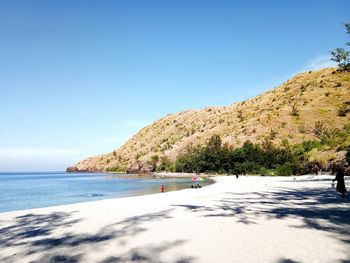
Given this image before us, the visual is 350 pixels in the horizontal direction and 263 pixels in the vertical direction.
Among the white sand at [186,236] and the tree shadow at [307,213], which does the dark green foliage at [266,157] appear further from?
the white sand at [186,236]

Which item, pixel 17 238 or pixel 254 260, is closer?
pixel 254 260

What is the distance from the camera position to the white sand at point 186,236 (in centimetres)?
866

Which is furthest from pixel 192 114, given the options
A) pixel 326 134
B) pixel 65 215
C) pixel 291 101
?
pixel 65 215

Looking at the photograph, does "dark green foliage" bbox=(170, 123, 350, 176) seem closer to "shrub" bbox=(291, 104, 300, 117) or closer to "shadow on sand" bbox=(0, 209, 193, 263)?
"shrub" bbox=(291, 104, 300, 117)

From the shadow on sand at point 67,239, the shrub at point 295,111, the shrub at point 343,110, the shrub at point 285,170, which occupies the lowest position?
the shadow on sand at point 67,239

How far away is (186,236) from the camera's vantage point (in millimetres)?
10859

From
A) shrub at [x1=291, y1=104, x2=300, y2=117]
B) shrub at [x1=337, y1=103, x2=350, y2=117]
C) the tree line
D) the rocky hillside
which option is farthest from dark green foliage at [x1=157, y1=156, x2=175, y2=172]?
shrub at [x1=337, y1=103, x2=350, y2=117]

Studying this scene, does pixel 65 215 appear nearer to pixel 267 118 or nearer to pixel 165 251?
pixel 165 251

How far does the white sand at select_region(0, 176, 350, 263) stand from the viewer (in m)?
8.66

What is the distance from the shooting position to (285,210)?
1603 cm

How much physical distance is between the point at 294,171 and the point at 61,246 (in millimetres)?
57185

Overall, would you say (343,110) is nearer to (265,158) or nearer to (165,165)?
(265,158)

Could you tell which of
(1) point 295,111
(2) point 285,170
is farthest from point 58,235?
(1) point 295,111

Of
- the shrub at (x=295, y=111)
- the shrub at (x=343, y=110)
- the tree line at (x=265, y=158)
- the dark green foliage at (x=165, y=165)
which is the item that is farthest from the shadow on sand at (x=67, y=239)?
the dark green foliage at (x=165, y=165)
